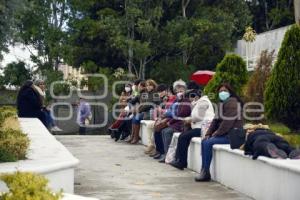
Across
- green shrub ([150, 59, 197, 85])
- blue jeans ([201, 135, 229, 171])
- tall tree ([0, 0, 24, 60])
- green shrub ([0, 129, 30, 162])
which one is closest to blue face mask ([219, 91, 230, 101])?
blue jeans ([201, 135, 229, 171])

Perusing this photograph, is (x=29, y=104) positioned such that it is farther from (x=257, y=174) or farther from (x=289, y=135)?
(x=257, y=174)

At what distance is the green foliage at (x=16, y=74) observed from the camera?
108ft

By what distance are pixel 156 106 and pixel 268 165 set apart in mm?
7614

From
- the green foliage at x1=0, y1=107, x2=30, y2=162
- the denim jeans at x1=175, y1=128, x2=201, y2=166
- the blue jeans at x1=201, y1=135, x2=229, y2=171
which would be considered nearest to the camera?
the green foliage at x1=0, y1=107, x2=30, y2=162

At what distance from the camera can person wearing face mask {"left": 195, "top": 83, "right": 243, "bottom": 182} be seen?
36.5ft

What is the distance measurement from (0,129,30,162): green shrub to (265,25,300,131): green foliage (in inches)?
320

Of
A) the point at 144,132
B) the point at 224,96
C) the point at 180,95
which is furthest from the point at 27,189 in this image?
the point at 144,132

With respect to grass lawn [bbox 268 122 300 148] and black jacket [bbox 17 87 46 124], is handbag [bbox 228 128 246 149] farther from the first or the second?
black jacket [bbox 17 87 46 124]

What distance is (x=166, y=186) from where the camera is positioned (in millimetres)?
10867

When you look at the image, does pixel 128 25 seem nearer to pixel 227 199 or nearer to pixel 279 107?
pixel 279 107

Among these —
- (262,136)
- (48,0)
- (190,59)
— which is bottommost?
(262,136)

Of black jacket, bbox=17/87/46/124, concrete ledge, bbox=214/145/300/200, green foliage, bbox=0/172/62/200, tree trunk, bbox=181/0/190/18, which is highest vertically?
tree trunk, bbox=181/0/190/18

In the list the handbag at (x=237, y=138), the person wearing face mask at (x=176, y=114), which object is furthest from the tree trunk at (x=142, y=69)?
the handbag at (x=237, y=138)

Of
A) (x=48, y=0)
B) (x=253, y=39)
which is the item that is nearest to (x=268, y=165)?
(x=253, y=39)
